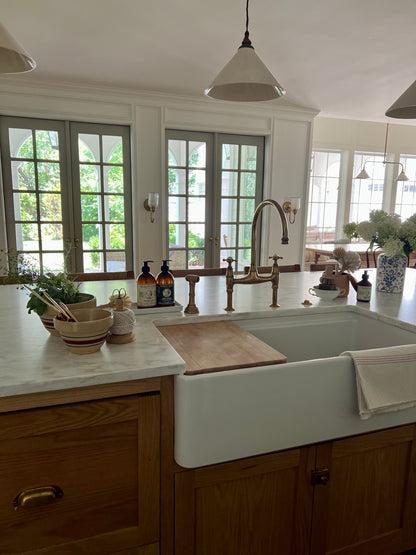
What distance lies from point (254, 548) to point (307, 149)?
461cm

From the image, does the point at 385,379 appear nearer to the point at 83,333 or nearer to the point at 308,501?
the point at 308,501

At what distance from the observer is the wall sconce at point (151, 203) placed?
14.3ft

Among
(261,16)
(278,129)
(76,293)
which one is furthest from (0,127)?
(76,293)

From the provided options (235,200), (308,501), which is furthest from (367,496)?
(235,200)

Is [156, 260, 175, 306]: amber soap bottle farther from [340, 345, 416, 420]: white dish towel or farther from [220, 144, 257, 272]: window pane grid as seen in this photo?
[220, 144, 257, 272]: window pane grid

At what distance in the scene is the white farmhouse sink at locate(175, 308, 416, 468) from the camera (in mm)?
1066

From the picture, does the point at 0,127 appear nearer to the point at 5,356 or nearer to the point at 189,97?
the point at 189,97

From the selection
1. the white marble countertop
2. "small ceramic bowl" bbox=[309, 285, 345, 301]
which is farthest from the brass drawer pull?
"small ceramic bowl" bbox=[309, 285, 345, 301]

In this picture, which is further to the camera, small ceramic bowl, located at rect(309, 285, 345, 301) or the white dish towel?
small ceramic bowl, located at rect(309, 285, 345, 301)

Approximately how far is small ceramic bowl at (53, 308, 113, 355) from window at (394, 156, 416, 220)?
25.6ft

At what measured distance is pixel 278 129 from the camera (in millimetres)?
4801

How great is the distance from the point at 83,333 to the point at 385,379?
0.91 metres

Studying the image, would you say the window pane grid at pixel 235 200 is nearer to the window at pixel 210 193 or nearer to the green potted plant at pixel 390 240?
the window at pixel 210 193

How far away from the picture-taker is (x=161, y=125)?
434cm
